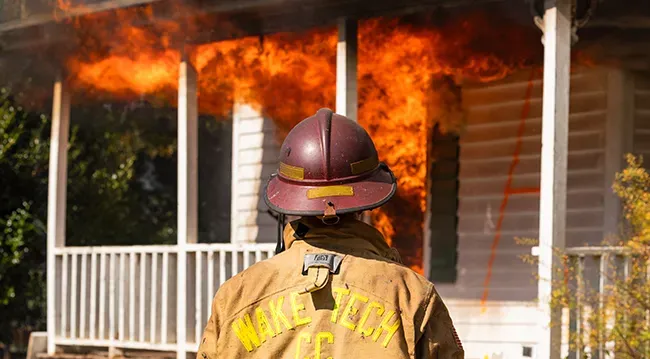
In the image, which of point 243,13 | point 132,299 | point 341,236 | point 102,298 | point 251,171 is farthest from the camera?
point 251,171

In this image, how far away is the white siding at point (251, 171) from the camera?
40.3ft

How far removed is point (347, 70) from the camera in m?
9.40

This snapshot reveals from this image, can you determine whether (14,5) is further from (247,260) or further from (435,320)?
(435,320)

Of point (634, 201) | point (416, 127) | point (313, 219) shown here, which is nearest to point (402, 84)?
point (416, 127)

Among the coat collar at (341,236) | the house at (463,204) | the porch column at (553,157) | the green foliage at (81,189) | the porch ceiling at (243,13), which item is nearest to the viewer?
the coat collar at (341,236)

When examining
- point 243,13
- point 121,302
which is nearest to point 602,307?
point 243,13

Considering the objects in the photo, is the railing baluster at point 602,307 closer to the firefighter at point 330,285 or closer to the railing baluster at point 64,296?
the firefighter at point 330,285

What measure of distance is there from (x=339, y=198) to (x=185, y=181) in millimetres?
7832

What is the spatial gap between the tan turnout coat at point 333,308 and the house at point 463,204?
20.7 feet

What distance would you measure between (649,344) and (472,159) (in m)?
3.77

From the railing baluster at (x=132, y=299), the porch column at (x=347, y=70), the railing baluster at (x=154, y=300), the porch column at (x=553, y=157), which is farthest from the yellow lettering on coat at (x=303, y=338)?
the railing baluster at (x=132, y=299)

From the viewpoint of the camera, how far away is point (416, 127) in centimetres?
1098

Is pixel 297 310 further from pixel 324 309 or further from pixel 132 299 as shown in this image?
pixel 132 299

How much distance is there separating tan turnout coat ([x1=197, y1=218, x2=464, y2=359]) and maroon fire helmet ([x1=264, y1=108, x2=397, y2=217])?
0.09 m
